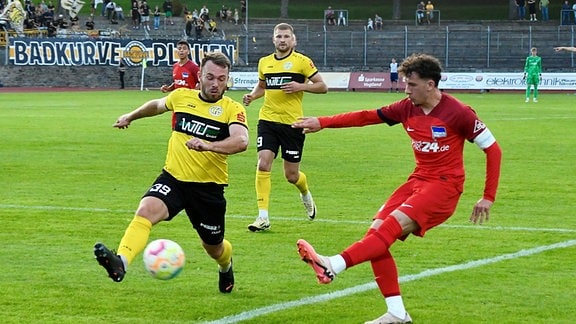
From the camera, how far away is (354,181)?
17.9 meters

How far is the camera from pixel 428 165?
805 cm

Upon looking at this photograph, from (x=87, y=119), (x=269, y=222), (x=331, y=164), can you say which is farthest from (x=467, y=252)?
(x=87, y=119)

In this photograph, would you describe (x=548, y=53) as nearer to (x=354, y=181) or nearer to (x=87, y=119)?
(x=87, y=119)

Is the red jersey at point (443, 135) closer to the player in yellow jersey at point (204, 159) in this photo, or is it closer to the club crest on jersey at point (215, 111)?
the player in yellow jersey at point (204, 159)

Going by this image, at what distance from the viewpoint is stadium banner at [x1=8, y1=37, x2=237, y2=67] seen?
57.0 m

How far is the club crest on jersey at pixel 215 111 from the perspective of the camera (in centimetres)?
876

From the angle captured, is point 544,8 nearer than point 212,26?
No

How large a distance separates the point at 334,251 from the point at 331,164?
31.3 ft

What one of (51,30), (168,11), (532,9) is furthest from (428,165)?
(532,9)

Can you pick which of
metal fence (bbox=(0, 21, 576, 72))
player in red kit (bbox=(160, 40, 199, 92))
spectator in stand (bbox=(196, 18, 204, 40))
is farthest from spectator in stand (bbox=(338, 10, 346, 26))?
player in red kit (bbox=(160, 40, 199, 92))

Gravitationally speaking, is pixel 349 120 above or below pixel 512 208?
above

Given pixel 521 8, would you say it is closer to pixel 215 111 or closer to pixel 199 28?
pixel 199 28

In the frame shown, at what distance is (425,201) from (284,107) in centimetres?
587

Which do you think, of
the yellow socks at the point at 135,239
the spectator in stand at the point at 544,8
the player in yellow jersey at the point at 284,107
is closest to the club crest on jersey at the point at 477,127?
the yellow socks at the point at 135,239
